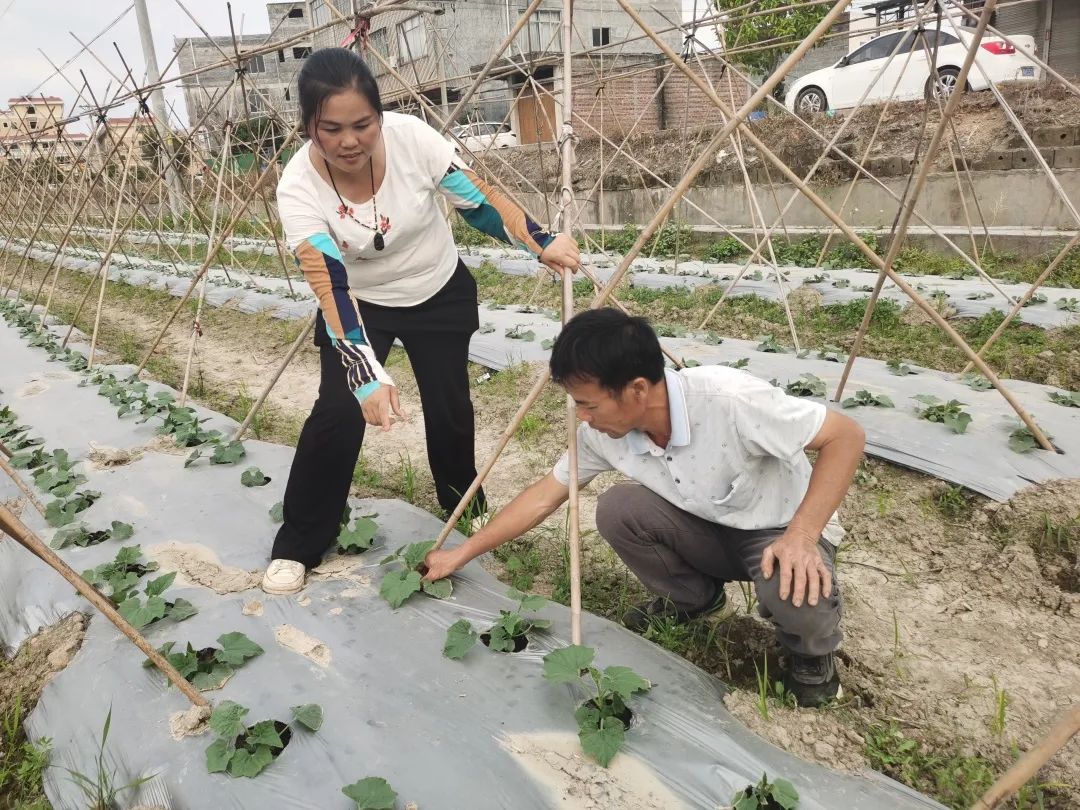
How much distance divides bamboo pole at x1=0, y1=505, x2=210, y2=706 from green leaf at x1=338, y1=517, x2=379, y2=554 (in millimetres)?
620

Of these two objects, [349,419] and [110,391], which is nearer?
[349,419]

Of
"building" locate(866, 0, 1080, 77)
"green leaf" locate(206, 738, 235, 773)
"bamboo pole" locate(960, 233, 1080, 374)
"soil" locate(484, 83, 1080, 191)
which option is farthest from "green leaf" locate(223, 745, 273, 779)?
"building" locate(866, 0, 1080, 77)

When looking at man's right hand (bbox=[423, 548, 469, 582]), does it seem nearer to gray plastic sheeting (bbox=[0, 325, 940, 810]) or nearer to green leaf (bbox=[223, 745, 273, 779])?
gray plastic sheeting (bbox=[0, 325, 940, 810])

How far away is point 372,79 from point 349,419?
895 mm

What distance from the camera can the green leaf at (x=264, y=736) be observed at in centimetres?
155

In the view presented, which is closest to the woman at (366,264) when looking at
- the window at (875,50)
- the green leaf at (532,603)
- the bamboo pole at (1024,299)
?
the green leaf at (532,603)

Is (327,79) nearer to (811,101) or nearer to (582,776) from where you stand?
(582,776)

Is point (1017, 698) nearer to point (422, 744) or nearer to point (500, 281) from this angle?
point (422, 744)

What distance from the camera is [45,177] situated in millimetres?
8656

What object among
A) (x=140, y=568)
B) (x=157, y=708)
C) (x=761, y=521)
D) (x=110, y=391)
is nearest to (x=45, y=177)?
(x=110, y=391)

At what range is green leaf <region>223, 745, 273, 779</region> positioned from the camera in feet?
4.94

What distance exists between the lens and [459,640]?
1.80m

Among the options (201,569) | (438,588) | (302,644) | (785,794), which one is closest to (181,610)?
(201,569)

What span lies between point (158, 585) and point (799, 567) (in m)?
1.72
